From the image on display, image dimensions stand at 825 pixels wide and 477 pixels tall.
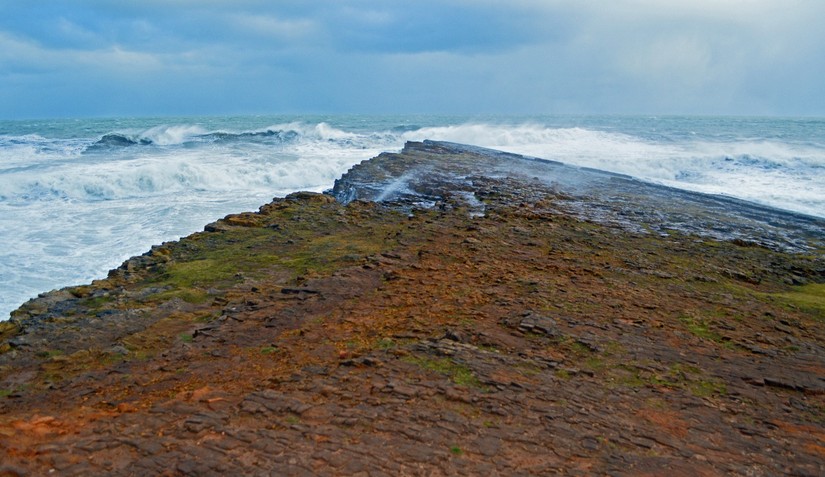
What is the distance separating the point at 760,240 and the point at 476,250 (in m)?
7.43

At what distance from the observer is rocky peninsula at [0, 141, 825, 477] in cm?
510

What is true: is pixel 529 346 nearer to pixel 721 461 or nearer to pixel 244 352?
pixel 721 461

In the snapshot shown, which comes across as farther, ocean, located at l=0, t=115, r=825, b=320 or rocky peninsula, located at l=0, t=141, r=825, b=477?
ocean, located at l=0, t=115, r=825, b=320

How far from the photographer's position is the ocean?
16.2 meters

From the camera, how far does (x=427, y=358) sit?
6758 millimetres

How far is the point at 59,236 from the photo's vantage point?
17375mm

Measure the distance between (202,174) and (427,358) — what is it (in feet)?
77.3

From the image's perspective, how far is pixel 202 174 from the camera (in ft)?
90.7

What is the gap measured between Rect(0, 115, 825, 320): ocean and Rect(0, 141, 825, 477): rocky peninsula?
17.8 feet

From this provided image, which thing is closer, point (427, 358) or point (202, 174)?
point (427, 358)

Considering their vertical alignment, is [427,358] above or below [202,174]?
below

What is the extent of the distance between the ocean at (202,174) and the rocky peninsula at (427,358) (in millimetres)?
5440

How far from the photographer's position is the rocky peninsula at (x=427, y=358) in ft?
16.7

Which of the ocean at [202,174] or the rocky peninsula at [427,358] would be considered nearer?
the rocky peninsula at [427,358]
